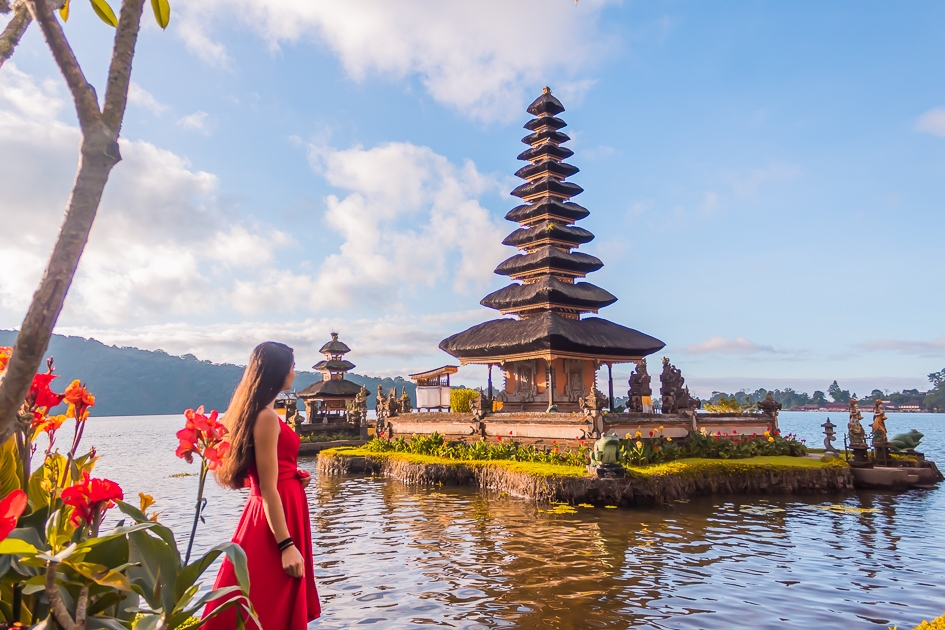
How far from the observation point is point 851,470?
16.5 m

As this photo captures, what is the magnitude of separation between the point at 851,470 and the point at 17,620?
19.6 metres

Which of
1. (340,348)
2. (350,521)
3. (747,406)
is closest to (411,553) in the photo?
(350,521)

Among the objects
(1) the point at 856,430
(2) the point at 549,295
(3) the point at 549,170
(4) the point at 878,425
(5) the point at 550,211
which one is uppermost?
(3) the point at 549,170

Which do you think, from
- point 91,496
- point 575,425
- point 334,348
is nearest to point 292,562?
point 91,496

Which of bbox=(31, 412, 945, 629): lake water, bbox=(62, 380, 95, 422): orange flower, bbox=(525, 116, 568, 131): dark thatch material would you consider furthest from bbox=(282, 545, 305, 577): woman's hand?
bbox=(525, 116, 568, 131): dark thatch material

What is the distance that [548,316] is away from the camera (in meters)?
23.3

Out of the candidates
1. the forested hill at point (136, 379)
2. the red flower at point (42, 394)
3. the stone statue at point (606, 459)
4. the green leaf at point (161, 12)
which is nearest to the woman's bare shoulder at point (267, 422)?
the red flower at point (42, 394)

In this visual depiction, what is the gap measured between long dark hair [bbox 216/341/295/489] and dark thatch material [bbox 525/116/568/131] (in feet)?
96.6

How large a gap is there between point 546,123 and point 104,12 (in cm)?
2958

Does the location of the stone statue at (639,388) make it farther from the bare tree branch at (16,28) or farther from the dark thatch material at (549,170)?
the bare tree branch at (16,28)

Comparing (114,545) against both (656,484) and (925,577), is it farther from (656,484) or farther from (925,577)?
(656,484)

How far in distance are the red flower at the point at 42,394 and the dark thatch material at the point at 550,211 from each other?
2632 centimetres

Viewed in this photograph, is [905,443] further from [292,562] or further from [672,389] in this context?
[292,562]

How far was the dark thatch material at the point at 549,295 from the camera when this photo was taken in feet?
81.2
